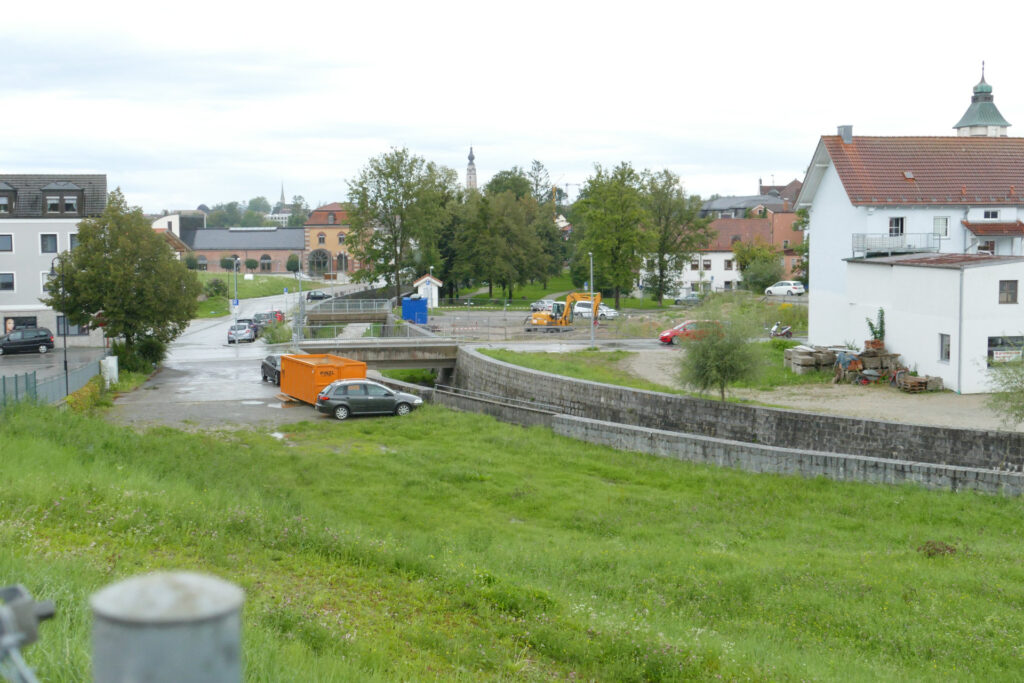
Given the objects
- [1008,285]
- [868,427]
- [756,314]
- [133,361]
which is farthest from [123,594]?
[133,361]

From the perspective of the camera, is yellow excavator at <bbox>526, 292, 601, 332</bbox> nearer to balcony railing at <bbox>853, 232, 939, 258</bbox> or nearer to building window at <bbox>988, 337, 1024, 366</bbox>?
balcony railing at <bbox>853, 232, 939, 258</bbox>

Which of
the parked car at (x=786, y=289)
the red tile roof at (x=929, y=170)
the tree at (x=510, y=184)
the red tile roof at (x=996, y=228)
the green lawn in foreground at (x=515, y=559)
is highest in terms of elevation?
the tree at (x=510, y=184)

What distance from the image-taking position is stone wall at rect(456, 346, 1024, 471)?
22.8 m

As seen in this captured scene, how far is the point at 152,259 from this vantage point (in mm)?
40656

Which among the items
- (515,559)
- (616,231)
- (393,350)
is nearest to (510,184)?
(616,231)

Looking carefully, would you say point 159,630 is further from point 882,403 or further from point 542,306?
point 542,306

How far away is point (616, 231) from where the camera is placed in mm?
73000

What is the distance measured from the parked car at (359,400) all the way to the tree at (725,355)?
10.3m

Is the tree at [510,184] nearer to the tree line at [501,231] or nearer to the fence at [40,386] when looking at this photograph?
the tree line at [501,231]

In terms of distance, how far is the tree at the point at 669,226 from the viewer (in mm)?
79438

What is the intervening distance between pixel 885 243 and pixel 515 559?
35.1 meters

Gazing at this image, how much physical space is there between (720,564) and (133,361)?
32.6 metres

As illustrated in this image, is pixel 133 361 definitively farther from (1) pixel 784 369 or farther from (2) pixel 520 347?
(1) pixel 784 369

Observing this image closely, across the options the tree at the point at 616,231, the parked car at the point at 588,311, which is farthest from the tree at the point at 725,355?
the tree at the point at 616,231
